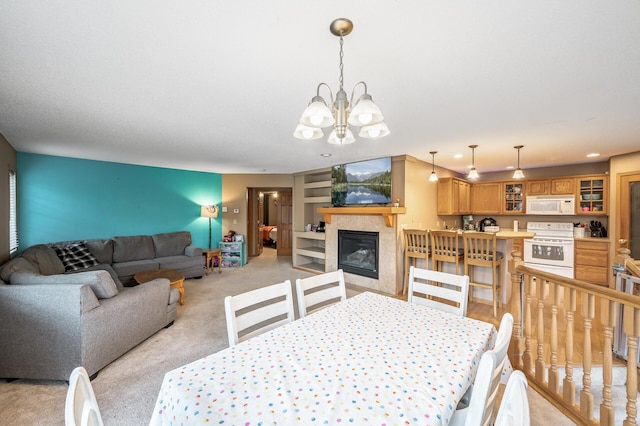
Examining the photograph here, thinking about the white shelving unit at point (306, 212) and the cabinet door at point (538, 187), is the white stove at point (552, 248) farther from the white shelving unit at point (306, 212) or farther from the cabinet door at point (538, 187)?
the white shelving unit at point (306, 212)

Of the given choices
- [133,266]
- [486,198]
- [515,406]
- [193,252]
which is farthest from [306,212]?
[515,406]

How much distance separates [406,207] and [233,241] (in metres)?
4.20

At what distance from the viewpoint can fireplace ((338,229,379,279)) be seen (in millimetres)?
4727

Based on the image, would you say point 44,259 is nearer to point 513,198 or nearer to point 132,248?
point 132,248

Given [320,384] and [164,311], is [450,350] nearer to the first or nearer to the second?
[320,384]

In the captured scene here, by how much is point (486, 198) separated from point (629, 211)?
2.19 metres

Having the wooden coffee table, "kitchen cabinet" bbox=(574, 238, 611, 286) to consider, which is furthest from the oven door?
the wooden coffee table

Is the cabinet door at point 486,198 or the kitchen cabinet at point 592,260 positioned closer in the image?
the kitchen cabinet at point 592,260

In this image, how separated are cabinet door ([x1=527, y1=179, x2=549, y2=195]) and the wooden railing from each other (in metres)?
3.40

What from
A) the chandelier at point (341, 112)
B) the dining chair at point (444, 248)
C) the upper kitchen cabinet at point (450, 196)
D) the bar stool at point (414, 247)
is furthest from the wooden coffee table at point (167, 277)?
the upper kitchen cabinet at point (450, 196)

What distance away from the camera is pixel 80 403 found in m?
0.72

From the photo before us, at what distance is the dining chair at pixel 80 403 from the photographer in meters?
0.63

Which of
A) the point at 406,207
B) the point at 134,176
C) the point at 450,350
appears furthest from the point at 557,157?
the point at 134,176

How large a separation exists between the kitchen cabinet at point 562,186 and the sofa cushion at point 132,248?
8101mm
